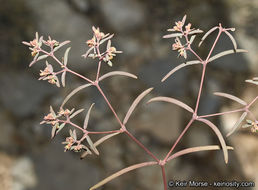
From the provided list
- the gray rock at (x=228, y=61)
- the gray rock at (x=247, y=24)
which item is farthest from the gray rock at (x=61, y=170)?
the gray rock at (x=247, y=24)

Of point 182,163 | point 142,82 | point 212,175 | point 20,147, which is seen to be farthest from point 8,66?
point 212,175

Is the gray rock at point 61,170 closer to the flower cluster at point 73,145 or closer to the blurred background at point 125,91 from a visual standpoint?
the blurred background at point 125,91

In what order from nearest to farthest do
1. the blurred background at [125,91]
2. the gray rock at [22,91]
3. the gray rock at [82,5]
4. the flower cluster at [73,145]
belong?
1. the flower cluster at [73,145]
2. the blurred background at [125,91]
3. the gray rock at [22,91]
4. the gray rock at [82,5]

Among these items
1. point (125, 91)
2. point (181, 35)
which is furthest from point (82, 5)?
point (181, 35)

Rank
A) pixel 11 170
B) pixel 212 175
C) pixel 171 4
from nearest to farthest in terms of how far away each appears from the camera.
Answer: pixel 212 175 < pixel 11 170 < pixel 171 4

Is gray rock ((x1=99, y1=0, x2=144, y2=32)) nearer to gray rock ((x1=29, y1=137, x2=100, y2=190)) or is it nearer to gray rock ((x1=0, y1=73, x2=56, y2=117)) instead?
gray rock ((x1=0, y1=73, x2=56, y2=117))

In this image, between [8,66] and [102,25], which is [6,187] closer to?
[8,66]
